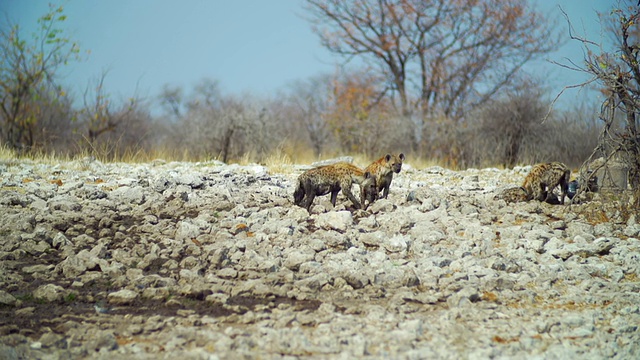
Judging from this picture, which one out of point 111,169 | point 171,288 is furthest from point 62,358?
point 111,169

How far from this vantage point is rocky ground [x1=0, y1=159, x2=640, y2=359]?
16.0 ft

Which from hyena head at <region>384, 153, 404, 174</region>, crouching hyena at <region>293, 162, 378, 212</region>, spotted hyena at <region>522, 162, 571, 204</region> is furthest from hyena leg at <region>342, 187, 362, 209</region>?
spotted hyena at <region>522, 162, 571, 204</region>

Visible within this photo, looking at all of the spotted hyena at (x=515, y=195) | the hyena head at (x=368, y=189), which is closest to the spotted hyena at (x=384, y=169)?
the hyena head at (x=368, y=189)

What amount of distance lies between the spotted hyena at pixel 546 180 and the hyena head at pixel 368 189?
2.29 m

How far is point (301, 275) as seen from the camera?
6.37 m

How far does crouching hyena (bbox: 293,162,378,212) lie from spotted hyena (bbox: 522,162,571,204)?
2.36 m

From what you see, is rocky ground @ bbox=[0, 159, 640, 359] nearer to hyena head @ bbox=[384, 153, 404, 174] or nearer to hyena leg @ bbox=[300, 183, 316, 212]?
hyena leg @ bbox=[300, 183, 316, 212]

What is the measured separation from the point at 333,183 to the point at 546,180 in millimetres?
3201

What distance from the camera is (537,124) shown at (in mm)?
18328

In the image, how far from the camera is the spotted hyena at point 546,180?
942 centimetres

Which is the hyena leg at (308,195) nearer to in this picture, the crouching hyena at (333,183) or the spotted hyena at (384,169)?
the crouching hyena at (333,183)

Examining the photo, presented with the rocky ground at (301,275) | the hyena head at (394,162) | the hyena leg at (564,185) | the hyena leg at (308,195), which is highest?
the hyena head at (394,162)

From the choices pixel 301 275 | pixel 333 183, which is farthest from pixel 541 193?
pixel 301 275

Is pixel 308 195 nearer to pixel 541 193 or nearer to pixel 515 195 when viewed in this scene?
pixel 515 195
